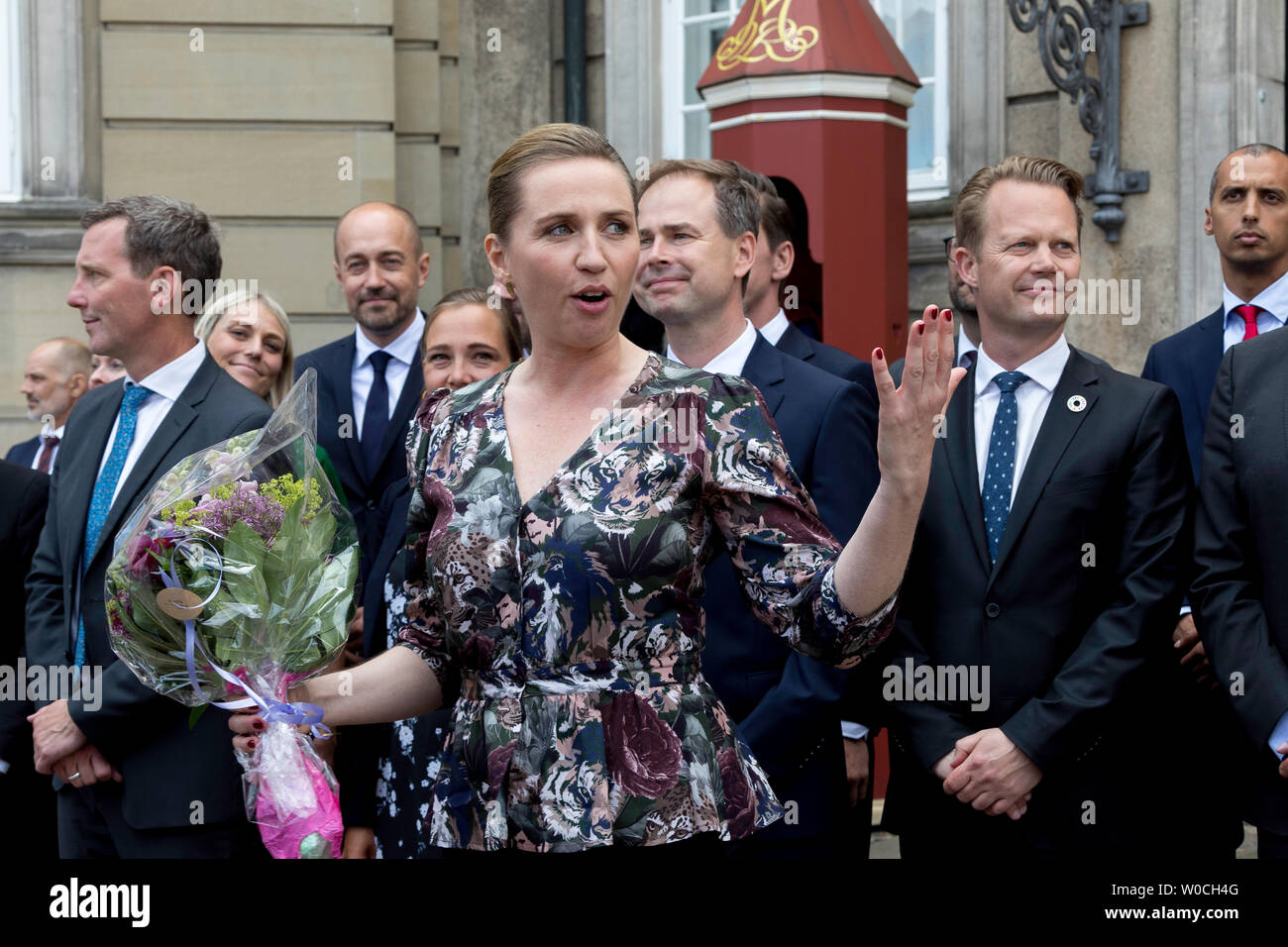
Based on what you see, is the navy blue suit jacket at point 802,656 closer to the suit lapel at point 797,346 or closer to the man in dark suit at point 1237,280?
the suit lapel at point 797,346

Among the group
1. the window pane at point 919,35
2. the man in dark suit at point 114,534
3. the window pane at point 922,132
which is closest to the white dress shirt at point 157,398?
the man in dark suit at point 114,534

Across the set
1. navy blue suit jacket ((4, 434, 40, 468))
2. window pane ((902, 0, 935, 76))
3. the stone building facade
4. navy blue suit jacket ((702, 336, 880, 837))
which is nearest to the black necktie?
navy blue suit jacket ((702, 336, 880, 837))

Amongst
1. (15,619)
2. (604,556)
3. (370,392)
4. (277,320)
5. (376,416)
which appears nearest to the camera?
(604,556)

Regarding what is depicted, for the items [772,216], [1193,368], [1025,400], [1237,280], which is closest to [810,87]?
[772,216]

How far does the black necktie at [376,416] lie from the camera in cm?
479

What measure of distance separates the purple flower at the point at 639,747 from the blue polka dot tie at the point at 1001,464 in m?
1.42

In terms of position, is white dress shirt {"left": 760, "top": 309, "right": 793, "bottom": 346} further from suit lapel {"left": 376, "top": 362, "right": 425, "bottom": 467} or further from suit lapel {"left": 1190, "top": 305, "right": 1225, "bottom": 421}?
suit lapel {"left": 1190, "top": 305, "right": 1225, "bottom": 421}

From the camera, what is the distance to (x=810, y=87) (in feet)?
19.7

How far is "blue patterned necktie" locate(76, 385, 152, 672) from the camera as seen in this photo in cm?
377

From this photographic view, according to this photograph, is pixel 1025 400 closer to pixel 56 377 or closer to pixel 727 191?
pixel 727 191

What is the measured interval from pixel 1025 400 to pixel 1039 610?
53cm

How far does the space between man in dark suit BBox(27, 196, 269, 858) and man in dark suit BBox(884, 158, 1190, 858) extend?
1674 mm
